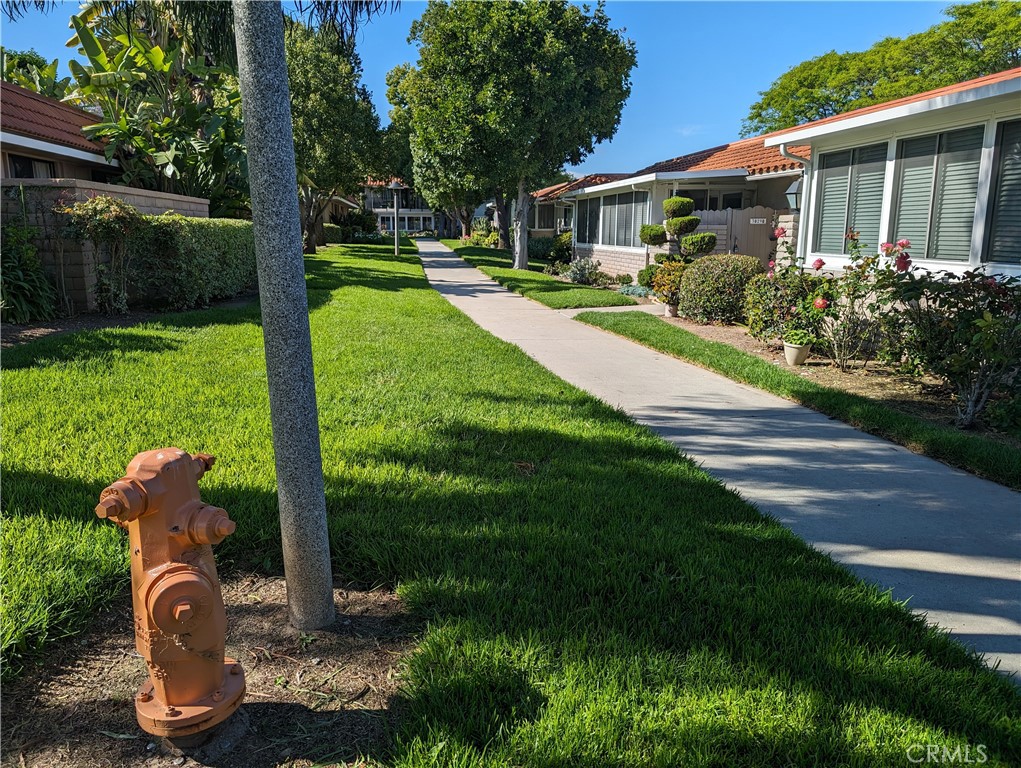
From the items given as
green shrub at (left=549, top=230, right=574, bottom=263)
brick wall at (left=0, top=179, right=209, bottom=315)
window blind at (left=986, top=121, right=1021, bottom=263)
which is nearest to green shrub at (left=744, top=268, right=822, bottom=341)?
window blind at (left=986, top=121, right=1021, bottom=263)

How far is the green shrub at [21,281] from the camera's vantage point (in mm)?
8469

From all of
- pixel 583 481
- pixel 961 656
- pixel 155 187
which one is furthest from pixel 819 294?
pixel 155 187

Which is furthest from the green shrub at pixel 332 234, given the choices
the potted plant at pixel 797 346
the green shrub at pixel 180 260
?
the potted plant at pixel 797 346

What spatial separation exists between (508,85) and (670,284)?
9.86 metres

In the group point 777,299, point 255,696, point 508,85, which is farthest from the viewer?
point 508,85

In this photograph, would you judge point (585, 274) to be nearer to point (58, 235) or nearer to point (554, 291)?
point (554, 291)

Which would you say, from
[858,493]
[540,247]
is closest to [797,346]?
[858,493]

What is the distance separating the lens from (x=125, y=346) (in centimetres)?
748

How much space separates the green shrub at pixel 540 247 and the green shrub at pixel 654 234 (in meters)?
14.4

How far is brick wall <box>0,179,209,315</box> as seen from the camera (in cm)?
925

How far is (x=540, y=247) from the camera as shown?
1287 inches

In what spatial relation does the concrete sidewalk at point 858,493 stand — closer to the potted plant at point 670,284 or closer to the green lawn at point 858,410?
the green lawn at point 858,410

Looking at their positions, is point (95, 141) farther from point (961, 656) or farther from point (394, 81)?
point (394, 81)

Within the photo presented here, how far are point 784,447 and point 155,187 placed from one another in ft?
52.3
